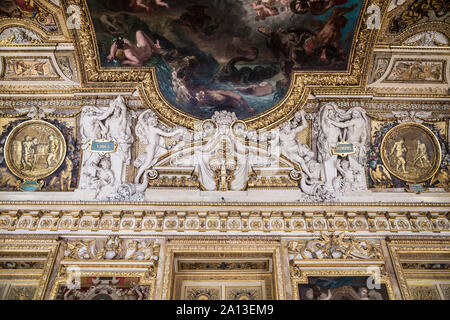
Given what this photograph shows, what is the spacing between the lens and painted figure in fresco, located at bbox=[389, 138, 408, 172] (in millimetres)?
9367

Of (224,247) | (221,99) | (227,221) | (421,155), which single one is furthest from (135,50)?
(421,155)

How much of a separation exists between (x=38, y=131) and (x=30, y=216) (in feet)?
7.63

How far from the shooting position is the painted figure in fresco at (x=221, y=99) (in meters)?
9.68

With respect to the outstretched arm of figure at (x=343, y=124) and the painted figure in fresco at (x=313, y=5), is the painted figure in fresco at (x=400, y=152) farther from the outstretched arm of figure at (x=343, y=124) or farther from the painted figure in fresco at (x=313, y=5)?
the painted figure in fresco at (x=313, y=5)

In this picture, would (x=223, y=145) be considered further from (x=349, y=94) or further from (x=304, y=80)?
(x=349, y=94)

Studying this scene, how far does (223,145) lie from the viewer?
9.39 m

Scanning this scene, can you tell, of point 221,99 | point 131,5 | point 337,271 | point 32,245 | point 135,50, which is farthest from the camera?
point 221,99

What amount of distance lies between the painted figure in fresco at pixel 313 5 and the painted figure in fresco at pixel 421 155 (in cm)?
415

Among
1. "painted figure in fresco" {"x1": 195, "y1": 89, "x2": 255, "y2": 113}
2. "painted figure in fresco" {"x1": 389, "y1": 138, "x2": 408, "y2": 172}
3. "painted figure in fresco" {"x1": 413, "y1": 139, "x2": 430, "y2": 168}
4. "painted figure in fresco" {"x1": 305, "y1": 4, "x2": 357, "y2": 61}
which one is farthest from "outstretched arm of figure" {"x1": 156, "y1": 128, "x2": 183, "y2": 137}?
"painted figure in fresco" {"x1": 413, "y1": 139, "x2": 430, "y2": 168}

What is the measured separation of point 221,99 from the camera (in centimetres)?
972

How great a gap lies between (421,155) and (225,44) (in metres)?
5.84

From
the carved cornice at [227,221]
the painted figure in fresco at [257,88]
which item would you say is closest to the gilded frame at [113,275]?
the carved cornice at [227,221]

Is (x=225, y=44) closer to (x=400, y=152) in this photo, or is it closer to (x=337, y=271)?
(x=400, y=152)

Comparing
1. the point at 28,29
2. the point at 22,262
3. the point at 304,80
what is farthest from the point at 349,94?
the point at 22,262
